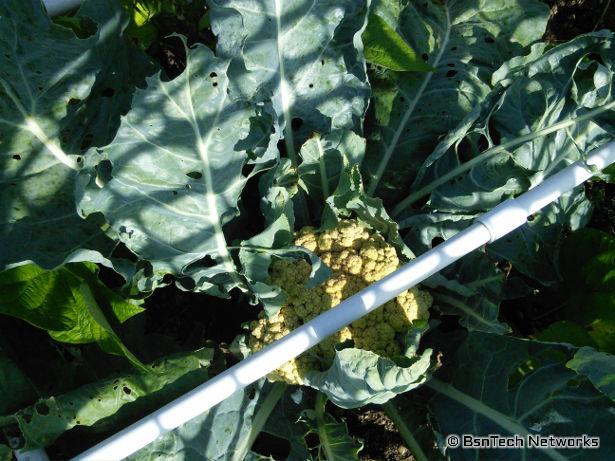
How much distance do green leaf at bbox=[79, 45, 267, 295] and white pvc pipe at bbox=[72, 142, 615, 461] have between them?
37cm

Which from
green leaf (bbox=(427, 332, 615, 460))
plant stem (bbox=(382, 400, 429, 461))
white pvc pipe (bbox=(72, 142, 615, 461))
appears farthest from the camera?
plant stem (bbox=(382, 400, 429, 461))

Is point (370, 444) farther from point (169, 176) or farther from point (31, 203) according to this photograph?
point (31, 203)

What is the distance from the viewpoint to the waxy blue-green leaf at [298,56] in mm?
1883

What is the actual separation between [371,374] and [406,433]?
1.98 ft

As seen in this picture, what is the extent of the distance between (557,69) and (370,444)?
4.73ft

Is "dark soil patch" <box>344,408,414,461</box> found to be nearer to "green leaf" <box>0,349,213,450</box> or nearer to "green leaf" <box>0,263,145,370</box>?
"green leaf" <box>0,349,213,450</box>

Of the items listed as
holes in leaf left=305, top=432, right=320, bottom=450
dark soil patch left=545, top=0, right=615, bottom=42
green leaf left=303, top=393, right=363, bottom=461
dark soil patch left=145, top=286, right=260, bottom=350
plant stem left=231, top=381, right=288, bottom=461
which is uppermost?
dark soil patch left=545, top=0, right=615, bottom=42

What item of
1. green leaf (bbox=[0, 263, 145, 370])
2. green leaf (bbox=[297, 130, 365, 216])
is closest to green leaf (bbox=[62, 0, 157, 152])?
green leaf (bbox=[0, 263, 145, 370])

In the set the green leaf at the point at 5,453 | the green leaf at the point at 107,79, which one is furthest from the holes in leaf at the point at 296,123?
the green leaf at the point at 5,453

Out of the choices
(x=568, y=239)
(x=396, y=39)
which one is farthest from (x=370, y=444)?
(x=396, y=39)

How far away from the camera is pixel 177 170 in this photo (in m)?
1.78

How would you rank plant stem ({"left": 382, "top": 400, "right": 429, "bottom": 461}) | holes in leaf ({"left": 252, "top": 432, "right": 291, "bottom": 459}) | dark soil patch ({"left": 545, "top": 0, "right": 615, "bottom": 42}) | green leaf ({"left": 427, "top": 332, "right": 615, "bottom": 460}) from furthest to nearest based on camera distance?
dark soil patch ({"left": 545, "top": 0, "right": 615, "bottom": 42}) < holes in leaf ({"left": 252, "top": 432, "right": 291, "bottom": 459}) < plant stem ({"left": 382, "top": 400, "right": 429, "bottom": 461}) < green leaf ({"left": 427, "top": 332, "right": 615, "bottom": 460})

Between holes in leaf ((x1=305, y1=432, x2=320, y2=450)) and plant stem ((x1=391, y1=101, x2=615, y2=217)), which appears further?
holes in leaf ((x1=305, y1=432, x2=320, y2=450))

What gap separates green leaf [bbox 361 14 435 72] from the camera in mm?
2041
